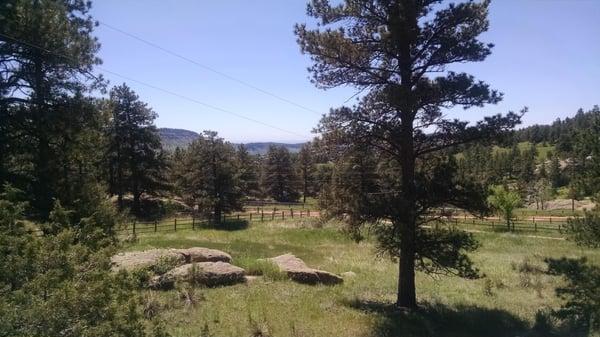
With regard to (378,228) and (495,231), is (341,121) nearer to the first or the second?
(378,228)

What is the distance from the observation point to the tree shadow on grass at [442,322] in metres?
12.6

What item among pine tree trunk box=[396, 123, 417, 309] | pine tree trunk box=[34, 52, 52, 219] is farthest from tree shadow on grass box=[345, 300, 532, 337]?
pine tree trunk box=[34, 52, 52, 219]

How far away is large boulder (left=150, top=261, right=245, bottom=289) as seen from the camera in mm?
15059

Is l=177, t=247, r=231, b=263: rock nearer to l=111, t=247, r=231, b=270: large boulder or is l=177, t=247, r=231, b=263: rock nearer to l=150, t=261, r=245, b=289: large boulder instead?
l=111, t=247, r=231, b=270: large boulder

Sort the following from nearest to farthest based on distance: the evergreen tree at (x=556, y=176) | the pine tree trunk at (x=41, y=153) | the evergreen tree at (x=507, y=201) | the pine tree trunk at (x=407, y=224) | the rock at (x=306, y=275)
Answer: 1. the pine tree trunk at (x=407, y=224)
2. the pine tree trunk at (x=41, y=153)
3. the rock at (x=306, y=275)
4. the evergreen tree at (x=507, y=201)
5. the evergreen tree at (x=556, y=176)

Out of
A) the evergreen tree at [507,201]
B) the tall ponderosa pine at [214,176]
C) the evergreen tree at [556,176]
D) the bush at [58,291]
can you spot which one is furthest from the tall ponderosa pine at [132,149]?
the evergreen tree at [556,176]

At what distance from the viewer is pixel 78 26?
15555 mm

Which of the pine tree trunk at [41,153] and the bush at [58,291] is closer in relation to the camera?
the bush at [58,291]

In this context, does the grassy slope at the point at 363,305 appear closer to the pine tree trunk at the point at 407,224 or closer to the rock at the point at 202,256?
the pine tree trunk at the point at 407,224

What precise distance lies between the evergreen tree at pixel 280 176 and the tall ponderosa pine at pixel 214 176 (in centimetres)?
3920

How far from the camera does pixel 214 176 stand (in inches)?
1732

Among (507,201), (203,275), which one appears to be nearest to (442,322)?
(203,275)

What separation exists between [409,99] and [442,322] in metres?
6.78

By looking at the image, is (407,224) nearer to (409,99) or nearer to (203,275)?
(409,99)
